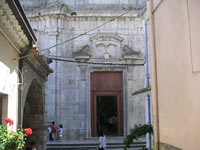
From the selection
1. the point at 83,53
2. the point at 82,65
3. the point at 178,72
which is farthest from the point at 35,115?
the point at 83,53

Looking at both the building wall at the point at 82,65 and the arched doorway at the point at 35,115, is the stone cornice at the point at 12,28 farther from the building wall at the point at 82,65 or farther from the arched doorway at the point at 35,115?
the building wall at the point at 82,65

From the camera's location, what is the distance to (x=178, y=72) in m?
5.54

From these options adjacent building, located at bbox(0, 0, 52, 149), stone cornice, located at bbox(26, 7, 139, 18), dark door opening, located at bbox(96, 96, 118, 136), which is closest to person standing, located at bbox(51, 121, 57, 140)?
dark door opening, located at bbox(96, 96, 118, 136)

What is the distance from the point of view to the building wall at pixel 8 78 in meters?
6.20

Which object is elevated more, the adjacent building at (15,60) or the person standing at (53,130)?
the adjacent building at (15,60)

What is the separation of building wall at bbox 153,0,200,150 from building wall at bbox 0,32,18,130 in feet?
10.3

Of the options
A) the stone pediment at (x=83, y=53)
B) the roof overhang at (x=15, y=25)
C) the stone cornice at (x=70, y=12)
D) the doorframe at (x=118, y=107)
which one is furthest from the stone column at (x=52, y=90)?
the roof overhang at (x=15, y=25)

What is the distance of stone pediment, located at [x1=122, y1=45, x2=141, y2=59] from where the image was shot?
1894 centimetres

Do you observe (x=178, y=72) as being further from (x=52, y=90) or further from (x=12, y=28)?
(x=52, y=90)

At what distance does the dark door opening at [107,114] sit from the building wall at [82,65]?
0.96 meters

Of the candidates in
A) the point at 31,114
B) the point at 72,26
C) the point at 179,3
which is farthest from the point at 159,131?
the point at 72,26

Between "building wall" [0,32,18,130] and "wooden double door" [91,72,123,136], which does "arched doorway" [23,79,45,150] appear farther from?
"wooden double door" [91,72,123,136]

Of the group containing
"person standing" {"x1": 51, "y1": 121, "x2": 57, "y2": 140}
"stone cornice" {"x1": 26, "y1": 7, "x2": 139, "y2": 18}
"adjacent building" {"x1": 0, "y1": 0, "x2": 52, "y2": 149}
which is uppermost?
"stone cornice" {"x1": 26, "y1": 7, "x2": 139, "y2": 18}

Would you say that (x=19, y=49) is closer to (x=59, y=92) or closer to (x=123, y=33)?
(x=59, y=92)
